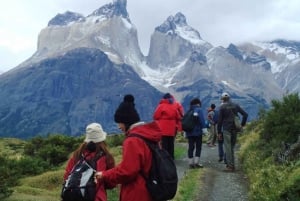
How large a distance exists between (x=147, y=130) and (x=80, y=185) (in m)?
1.27

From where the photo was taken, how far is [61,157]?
950 inches

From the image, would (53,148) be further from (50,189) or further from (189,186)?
(189,186)

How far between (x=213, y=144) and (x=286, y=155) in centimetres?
1384

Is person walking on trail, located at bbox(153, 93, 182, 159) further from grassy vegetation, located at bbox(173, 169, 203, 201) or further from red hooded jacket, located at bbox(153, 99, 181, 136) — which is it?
grassy vegetation, located at bbox(173, 169, 203, 201)

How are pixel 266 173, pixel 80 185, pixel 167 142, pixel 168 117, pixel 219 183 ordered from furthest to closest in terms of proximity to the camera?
pixel 167 142, pixel 168 117, pixel 219 183, pixel 266 173, pixel 80 185

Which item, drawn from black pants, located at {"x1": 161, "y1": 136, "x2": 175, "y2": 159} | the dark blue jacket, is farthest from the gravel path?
the dark blue jacket

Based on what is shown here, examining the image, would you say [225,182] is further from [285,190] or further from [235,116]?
[285,190]

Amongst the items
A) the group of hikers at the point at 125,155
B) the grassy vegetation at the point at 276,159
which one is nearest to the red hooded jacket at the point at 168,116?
the grassy vegetation at the point at 276,159

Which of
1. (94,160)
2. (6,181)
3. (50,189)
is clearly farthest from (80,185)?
(50,189)

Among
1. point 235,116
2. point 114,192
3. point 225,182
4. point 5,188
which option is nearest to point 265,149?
point 235,116

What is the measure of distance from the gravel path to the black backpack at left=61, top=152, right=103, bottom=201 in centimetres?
657

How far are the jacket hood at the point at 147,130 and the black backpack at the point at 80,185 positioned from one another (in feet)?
3.05

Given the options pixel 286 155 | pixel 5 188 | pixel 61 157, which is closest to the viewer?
pixel 5 188

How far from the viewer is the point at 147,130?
738 cm
